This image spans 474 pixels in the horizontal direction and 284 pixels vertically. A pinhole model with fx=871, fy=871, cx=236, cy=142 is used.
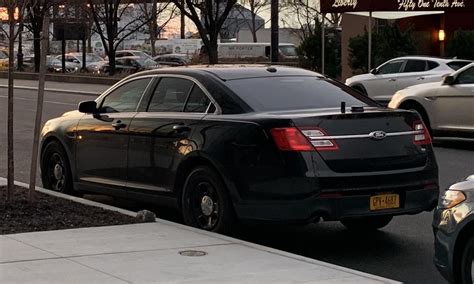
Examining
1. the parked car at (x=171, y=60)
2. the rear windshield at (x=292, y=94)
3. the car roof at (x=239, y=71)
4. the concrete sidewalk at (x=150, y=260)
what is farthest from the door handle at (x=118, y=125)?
the parked car at (x=171, y=60)

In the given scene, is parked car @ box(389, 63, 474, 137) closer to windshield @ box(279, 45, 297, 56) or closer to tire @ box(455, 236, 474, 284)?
tire @ box(455, 236, 474, 284)

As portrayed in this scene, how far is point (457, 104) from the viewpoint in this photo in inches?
626

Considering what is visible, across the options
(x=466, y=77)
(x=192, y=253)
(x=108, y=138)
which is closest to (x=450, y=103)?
(x=466, y=77)

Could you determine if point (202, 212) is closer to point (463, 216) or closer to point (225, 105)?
point (225, 105)

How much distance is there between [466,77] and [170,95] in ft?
28.3

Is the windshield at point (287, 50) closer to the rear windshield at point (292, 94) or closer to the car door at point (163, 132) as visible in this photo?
the car door at point (163, 132)

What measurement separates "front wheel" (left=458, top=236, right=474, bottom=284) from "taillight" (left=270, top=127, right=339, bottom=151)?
191 cm

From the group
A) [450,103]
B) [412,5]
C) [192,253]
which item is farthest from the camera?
[412,5]

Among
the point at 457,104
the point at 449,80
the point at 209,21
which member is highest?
the point at 209,21

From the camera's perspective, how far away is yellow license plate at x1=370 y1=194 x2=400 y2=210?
7.51m

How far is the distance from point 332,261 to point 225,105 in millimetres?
1758

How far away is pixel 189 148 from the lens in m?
8.14

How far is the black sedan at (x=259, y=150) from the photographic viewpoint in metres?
7.36

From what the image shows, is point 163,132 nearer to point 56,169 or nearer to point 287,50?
point 56,169
